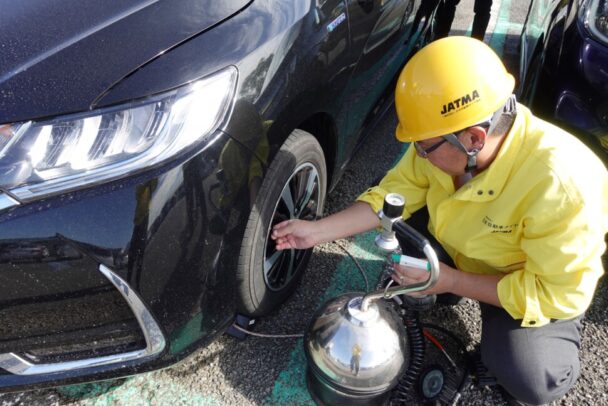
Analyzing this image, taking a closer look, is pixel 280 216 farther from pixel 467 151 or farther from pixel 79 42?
pixel 79 42

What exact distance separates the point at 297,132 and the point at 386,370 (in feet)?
2.76

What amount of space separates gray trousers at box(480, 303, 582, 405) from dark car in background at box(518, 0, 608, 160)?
83cm

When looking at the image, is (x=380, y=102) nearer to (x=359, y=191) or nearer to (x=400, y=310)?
(x=359, y=191)

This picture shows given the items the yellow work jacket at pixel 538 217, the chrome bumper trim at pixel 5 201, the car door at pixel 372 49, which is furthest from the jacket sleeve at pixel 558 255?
the chrome bumper trim at pixel 5 201

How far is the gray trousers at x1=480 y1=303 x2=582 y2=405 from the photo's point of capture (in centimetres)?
170

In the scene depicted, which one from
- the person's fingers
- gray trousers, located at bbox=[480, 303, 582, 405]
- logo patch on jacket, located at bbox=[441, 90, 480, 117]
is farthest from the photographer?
the person's fingers

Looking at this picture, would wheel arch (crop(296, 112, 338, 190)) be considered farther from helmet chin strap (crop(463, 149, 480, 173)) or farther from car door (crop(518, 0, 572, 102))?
car door (crop(518, 0, 572, 102))

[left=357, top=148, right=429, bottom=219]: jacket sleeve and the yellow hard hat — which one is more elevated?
the yellow hard hat

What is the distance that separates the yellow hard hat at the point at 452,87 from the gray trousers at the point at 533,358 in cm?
83

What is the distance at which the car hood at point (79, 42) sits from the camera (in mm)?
1274

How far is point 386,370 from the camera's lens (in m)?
1.61

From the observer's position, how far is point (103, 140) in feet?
4.21

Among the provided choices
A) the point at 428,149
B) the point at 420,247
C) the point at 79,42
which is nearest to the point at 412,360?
the point at 420,247

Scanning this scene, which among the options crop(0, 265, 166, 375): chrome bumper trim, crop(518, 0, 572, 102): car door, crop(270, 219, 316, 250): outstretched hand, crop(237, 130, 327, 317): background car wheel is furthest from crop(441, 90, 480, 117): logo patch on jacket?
crop(518, 0, 572, 102): car door
